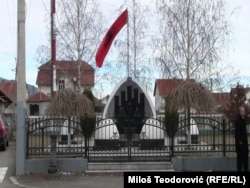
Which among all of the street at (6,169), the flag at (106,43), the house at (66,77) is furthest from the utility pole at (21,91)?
the house at (66,77)

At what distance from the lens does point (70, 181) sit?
44.3 feet

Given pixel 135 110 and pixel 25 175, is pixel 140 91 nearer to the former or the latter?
pixel 135 110

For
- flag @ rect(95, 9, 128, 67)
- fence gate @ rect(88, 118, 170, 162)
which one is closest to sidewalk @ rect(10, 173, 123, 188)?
fence gate @ rect(88, 118, 170, 162)

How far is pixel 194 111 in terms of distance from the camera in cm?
2209

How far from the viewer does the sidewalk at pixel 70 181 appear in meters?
12.8

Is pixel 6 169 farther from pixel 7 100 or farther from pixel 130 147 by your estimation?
pixel 7 100

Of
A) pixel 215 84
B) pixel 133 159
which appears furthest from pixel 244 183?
pixel 215 84

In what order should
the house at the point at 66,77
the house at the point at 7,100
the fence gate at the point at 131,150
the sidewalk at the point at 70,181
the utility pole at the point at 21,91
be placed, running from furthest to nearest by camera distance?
1. the house at the point at 7,100
2. the house at the point at 66,77
3. the fence gate at the point at 131,150
4. the utility pole at the point at 21,91
5. the sidewalk at the point at 70,181

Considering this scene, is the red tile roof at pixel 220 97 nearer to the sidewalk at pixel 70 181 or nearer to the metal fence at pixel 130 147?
the metal fence at pixel 130 147

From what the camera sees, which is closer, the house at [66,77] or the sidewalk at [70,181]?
the sidewalk at [70,181]

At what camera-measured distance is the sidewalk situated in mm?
12812

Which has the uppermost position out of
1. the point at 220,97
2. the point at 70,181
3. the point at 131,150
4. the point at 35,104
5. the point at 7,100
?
the point at 7,100

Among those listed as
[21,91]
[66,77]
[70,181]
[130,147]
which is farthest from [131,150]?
[66,77]

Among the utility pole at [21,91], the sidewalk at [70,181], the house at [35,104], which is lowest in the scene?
the sidewalk at [70,181]
